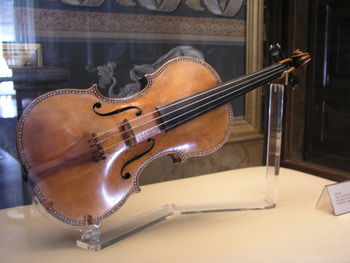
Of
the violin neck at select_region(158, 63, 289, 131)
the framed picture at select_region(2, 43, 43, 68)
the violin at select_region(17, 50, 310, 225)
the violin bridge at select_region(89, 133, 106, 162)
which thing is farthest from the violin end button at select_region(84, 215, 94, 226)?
the framed picture at select_region(2, 43, 43, 68)

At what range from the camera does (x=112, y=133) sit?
2.58 ft

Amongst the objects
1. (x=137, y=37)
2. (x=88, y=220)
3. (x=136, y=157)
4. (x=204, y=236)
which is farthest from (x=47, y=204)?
(x=137, y=37)

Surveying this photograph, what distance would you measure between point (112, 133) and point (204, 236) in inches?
11.4

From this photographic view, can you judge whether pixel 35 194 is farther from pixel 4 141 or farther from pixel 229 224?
pixel 229 224

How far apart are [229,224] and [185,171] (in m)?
0.40

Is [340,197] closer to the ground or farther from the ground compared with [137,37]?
closer to the ground

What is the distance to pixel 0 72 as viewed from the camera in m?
0.91

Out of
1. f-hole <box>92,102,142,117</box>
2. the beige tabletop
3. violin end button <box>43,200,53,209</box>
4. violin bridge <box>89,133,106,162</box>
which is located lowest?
the beige tabletop

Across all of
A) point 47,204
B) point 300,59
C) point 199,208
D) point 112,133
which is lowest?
point 199,208

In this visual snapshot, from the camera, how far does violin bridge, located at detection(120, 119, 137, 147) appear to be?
31.4 inches

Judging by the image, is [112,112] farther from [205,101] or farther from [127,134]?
[205,101]

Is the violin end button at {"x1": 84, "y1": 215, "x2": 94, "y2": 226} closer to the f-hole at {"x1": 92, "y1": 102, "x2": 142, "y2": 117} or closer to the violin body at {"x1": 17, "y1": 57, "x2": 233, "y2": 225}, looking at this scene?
the violin body at {"x1": 17, "y1": 57, "x2": 233, "y2": 225}

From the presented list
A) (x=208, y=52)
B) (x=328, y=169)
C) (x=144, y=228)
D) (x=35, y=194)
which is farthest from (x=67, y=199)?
(x=328, y=169)

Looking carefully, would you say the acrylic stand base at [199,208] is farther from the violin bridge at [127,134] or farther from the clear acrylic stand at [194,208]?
the violin bridge at [127,134]
